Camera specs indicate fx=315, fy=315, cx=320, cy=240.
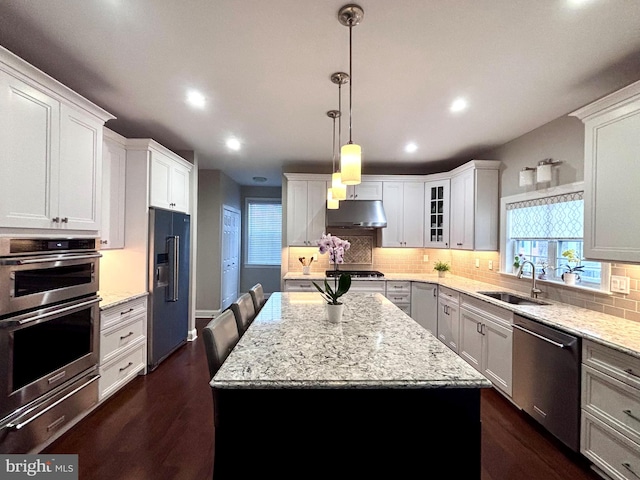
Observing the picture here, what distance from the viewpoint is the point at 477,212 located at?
3.91 meters

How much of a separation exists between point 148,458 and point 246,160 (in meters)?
3.85

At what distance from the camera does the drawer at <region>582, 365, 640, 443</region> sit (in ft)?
5.56

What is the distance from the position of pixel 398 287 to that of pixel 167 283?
300 cm

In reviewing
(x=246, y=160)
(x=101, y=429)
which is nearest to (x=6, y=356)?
(x=101, y=429)

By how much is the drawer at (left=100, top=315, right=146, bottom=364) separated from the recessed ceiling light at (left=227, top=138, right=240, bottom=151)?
2225 millimetres

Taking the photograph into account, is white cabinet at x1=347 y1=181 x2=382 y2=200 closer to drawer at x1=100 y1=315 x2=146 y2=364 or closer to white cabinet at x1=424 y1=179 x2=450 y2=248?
white cabinet at x1=424 y1=179 x2=450 y2=248

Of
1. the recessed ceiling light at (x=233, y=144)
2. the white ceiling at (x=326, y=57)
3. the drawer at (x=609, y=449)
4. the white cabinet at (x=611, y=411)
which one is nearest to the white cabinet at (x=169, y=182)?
the white ceiling at (x=326, y=57)

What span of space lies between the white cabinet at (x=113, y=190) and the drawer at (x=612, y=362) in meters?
3.80

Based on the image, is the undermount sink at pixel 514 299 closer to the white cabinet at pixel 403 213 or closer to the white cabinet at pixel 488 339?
the white cabinet at pixel 488 339

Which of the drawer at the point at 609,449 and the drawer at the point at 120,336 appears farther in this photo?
the drawer at the point at 120,336

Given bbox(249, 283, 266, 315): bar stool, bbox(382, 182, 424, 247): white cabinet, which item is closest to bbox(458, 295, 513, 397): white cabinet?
bbox(382, 182, 424, 247): white cabinet

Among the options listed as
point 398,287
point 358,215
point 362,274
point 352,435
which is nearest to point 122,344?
point 352,435

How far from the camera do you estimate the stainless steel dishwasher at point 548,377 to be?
204 cm

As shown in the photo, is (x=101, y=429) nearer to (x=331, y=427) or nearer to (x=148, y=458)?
(x=148, y=458)
